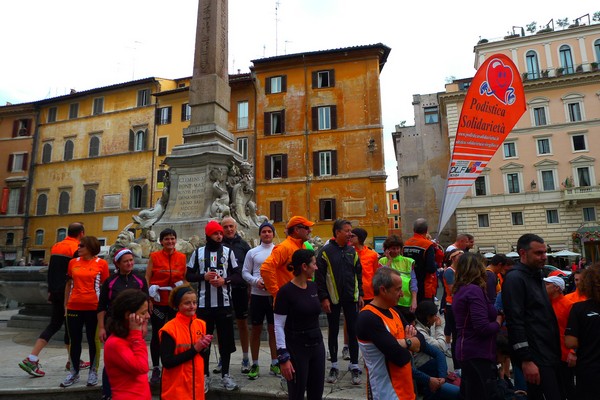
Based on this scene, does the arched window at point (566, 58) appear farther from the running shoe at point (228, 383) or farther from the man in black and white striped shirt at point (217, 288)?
the running shoe at point (228, 383)

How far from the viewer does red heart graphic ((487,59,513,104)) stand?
6.51 meters

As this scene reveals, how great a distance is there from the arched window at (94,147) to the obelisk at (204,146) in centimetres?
2613

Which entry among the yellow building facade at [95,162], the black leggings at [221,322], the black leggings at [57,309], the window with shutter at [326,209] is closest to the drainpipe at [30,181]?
the yellow building facade at [95,162]

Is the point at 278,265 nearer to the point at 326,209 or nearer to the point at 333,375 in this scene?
the point at 333,375

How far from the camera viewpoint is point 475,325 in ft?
9.20

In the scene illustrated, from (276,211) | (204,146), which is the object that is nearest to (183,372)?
(204,146)

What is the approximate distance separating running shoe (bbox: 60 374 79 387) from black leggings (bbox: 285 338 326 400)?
2303mm

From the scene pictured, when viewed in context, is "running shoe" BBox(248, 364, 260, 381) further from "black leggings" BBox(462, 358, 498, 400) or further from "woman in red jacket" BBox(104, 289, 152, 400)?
"black leggings" BBox(462, 358, 498, 400)

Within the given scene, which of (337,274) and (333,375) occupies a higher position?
(337,274)

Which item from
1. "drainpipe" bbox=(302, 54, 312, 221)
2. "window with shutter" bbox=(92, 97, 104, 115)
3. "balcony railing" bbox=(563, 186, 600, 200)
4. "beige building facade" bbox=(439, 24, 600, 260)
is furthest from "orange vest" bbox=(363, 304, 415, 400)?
"window with shutter" bbox=(92, 97, 104, 115)

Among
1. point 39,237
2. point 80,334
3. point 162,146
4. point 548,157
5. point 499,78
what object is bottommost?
point 80,334

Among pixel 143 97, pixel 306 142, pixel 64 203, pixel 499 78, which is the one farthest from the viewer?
pixel 64 203

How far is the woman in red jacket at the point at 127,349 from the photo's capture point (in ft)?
8.18

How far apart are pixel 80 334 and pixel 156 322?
0.73m
